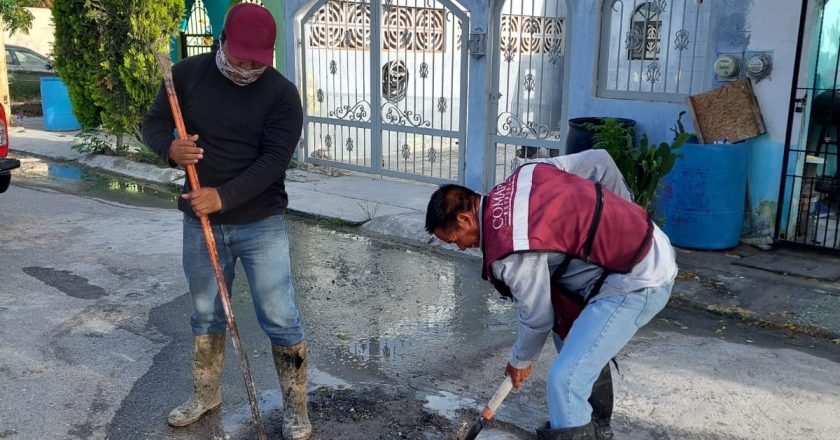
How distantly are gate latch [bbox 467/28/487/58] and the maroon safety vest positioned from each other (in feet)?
18.0

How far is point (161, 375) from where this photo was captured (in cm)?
429

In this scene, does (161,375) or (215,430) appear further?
(161,375)

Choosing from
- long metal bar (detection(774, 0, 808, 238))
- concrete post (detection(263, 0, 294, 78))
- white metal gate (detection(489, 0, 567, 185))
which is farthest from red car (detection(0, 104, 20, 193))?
long metal bar (detection(774, 0, 808, 238))

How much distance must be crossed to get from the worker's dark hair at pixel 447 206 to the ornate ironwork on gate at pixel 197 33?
10.7 metres

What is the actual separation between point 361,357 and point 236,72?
198 cm

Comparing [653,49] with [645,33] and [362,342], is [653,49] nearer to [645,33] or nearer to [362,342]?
[645,33]

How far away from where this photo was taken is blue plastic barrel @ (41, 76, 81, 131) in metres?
14.0

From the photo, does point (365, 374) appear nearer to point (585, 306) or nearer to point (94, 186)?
point (585, 306)

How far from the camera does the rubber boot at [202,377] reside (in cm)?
368

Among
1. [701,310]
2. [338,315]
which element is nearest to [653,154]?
[701,310]

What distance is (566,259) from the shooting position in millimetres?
2875

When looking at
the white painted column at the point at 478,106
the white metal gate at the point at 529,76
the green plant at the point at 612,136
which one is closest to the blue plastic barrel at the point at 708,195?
the green plant at the point at 612,136

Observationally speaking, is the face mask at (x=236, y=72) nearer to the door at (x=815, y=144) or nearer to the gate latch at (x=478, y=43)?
the door at (x=815, y=144)

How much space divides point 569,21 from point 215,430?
5.41 m
